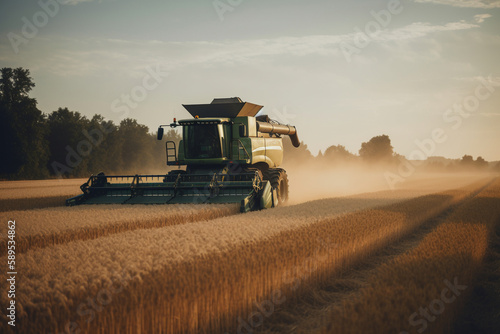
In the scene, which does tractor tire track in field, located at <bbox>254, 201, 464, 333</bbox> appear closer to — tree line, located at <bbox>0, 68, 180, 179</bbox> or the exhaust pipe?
the exhaust pipe

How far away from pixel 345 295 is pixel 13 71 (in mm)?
45611

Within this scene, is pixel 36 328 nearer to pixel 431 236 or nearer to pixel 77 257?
pixel 77 257

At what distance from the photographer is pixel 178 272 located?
172 inches

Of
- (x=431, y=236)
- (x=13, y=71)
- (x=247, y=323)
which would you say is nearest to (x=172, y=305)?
(x=247, y=323)

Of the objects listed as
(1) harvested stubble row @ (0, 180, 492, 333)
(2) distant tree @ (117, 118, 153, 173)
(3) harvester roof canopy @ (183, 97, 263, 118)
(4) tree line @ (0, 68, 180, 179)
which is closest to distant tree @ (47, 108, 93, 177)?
(4) tree line @ (0, 68, 180, 179)

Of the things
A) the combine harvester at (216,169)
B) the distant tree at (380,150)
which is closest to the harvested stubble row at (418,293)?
the combine harvester at (216,169)

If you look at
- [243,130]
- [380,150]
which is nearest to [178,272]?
[243,130]

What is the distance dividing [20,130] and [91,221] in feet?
120

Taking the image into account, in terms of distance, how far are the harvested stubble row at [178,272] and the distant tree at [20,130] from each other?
37588 mm

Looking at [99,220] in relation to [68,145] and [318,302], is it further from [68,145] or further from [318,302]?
[68,145]

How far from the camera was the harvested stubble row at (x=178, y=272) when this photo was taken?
11.3ft

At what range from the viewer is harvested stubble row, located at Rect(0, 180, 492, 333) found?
3.45 metres

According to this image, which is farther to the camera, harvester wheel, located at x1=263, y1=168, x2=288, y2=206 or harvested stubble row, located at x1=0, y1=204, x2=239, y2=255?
harvester wheel, located at x1=263, y1=168, x2=288, y2=206

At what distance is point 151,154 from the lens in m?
68.2
